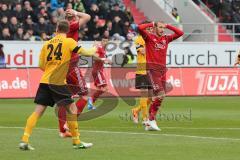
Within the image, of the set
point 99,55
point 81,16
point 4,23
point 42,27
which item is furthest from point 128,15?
point 81,16

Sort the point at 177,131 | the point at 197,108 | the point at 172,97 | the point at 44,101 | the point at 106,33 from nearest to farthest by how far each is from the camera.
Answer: the point at 44,101
the point at 177,131
the point at 197,108
the point at 172,97
the point at 106,33

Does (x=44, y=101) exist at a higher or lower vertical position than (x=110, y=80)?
higher

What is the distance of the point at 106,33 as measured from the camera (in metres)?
35.0

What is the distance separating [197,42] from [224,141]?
71.9 ft

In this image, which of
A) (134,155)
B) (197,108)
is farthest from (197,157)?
(197,108)

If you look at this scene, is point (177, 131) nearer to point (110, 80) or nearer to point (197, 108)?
point (197, 108)

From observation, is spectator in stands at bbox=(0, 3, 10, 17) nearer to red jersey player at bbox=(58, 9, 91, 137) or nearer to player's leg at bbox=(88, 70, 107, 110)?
player's leg at bbox=(88, 70, 107, 110)

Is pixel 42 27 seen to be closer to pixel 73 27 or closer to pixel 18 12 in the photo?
pixel 18 12

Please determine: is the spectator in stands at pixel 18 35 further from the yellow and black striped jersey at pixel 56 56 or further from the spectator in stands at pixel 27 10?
the yellow and black striped jersey at pixel 56 56

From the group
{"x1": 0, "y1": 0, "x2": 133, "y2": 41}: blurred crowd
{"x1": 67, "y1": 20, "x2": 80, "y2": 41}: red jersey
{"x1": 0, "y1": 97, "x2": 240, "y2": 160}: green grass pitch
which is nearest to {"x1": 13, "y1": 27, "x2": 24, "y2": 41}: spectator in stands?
{"x1": 0, "y1": 0, "x2": 133, "y2": 41}: blurred crowd

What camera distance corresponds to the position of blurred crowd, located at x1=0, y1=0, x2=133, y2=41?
32.9 meters

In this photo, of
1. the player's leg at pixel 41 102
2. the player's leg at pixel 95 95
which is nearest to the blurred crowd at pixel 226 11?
the player's leg at pixel 95 95

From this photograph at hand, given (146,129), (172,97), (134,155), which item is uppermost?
(134,155)

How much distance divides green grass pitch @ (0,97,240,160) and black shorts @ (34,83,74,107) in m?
0.81
